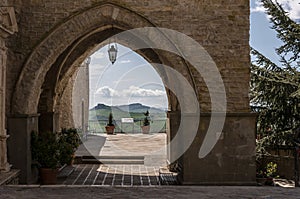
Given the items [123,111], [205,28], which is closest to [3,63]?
[205,28]

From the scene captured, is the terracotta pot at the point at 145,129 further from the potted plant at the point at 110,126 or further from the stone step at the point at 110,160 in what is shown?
the stone step at the point at 110,160

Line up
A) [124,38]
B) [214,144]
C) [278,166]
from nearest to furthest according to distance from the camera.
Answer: [214,144]
[278,166]
[124,38]

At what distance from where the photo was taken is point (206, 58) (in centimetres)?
862

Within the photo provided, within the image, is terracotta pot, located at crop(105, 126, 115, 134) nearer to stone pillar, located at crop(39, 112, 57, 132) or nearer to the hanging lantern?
the hanging lantern

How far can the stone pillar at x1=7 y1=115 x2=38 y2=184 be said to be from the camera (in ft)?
27.6

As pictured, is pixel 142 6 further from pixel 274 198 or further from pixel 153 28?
pixel 274 198

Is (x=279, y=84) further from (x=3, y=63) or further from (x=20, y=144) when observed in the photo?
(x=3, y=63)

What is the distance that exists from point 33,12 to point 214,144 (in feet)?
14.4

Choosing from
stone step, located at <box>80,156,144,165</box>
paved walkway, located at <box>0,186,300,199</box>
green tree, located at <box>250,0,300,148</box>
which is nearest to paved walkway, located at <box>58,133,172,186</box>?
stone step, located at <box>80,156,144,165</box>

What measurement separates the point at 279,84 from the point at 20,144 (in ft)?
23.2

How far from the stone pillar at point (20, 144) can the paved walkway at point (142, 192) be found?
1886mm

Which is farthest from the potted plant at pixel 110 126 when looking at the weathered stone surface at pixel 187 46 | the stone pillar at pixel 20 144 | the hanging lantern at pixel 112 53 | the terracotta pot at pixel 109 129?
the stone pillar at pixel 20 144

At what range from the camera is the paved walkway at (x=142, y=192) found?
5.94 m

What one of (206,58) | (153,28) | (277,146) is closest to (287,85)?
(277,146)
